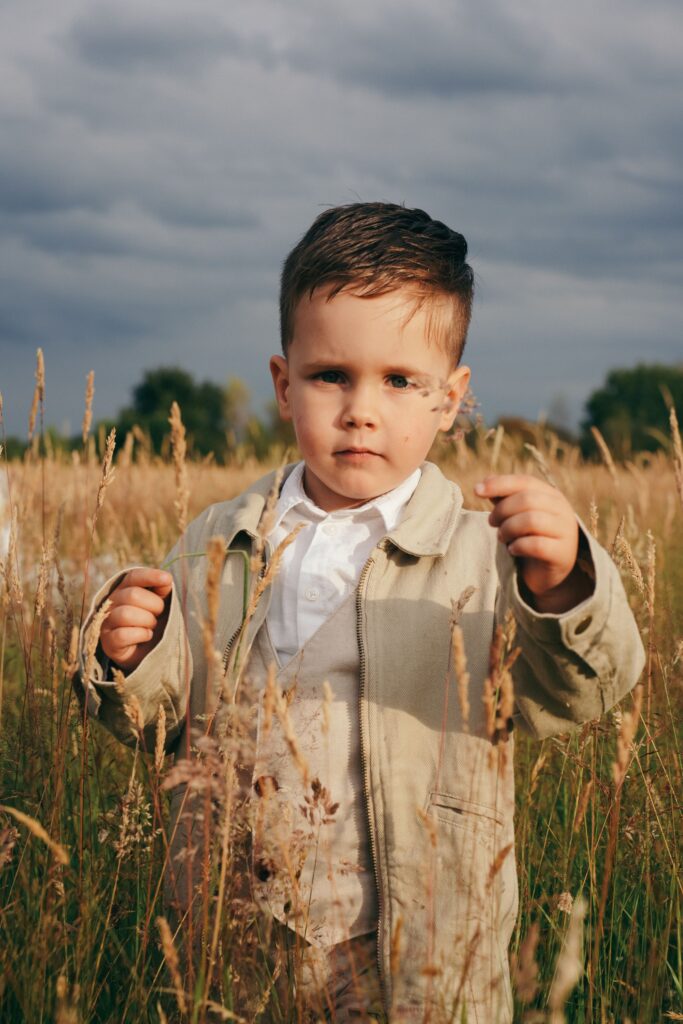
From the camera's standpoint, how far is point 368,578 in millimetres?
1866

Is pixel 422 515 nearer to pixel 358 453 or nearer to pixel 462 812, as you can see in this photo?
pixel 358 453

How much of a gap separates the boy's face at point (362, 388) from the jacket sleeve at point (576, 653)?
0.36 metres

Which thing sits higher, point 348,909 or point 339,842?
point 339,842

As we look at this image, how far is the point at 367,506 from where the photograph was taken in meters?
1.98

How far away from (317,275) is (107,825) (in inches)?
50.5

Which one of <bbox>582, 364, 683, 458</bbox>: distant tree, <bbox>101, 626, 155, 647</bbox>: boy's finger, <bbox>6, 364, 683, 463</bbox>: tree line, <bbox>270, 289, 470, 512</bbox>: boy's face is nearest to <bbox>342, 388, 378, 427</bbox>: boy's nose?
<bbox>270, 289, 470, 512</bbox>: boy's face

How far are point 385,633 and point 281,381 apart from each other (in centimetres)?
67

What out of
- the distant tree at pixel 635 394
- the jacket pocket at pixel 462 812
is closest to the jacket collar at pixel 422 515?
the jacket pocket at pixel 462 812

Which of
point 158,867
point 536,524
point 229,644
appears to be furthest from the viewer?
point 158,867

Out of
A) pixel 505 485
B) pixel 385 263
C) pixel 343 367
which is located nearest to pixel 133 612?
pixel 343 367

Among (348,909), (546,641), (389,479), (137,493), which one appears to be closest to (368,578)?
(389,479)

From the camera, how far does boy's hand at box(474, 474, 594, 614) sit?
A: 147cm

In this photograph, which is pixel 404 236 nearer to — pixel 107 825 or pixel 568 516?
pixel 568 516

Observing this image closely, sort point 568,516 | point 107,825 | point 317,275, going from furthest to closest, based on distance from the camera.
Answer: point 107,825, point 317,275, point 568,516
